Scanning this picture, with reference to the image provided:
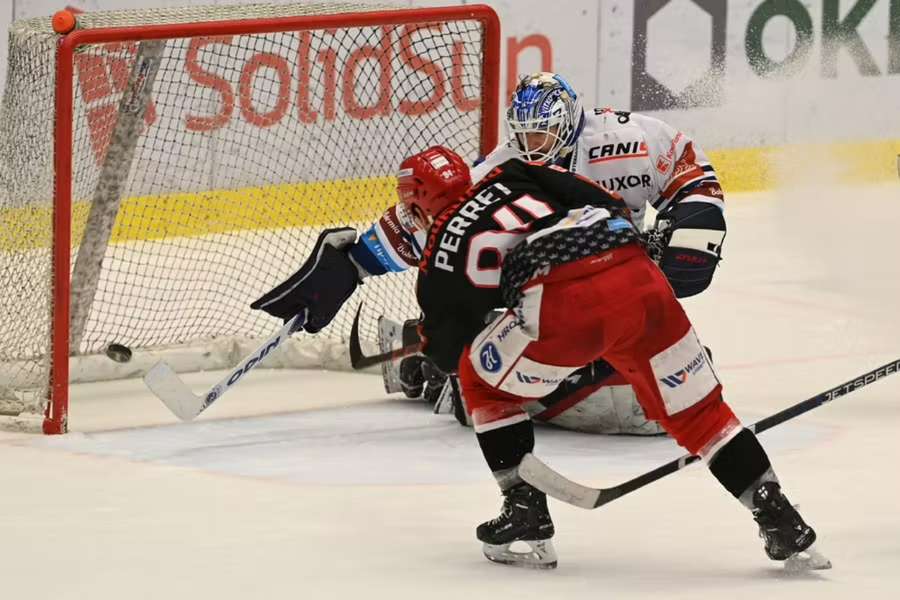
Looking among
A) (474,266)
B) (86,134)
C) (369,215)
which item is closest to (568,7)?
(369,215)

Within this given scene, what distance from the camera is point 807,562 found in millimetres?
3869

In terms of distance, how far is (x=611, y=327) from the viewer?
3.79m

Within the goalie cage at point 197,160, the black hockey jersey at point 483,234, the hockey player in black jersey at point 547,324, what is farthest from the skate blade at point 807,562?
the goalie cage at point 197,160

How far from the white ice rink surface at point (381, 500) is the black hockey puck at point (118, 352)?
83 mm

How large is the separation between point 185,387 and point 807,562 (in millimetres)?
1933

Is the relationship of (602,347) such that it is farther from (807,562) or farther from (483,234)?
(807,562)

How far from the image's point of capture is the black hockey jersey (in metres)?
3.81

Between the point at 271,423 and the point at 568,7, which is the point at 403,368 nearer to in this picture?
the point at 271,423

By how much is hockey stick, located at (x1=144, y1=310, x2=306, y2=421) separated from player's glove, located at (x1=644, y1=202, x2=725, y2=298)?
925 mm

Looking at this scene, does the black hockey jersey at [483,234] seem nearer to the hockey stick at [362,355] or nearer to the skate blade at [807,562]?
the skate blade at [807,562]

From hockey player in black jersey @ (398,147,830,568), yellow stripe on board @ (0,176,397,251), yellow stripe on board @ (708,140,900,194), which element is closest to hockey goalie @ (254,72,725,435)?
hockey player in black jersey @ (398,147,830,568)

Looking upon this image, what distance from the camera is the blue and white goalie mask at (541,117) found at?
187 inches

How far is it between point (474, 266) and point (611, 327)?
A: 0.88 feet

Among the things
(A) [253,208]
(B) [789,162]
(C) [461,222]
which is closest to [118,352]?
(A) [253,208]
